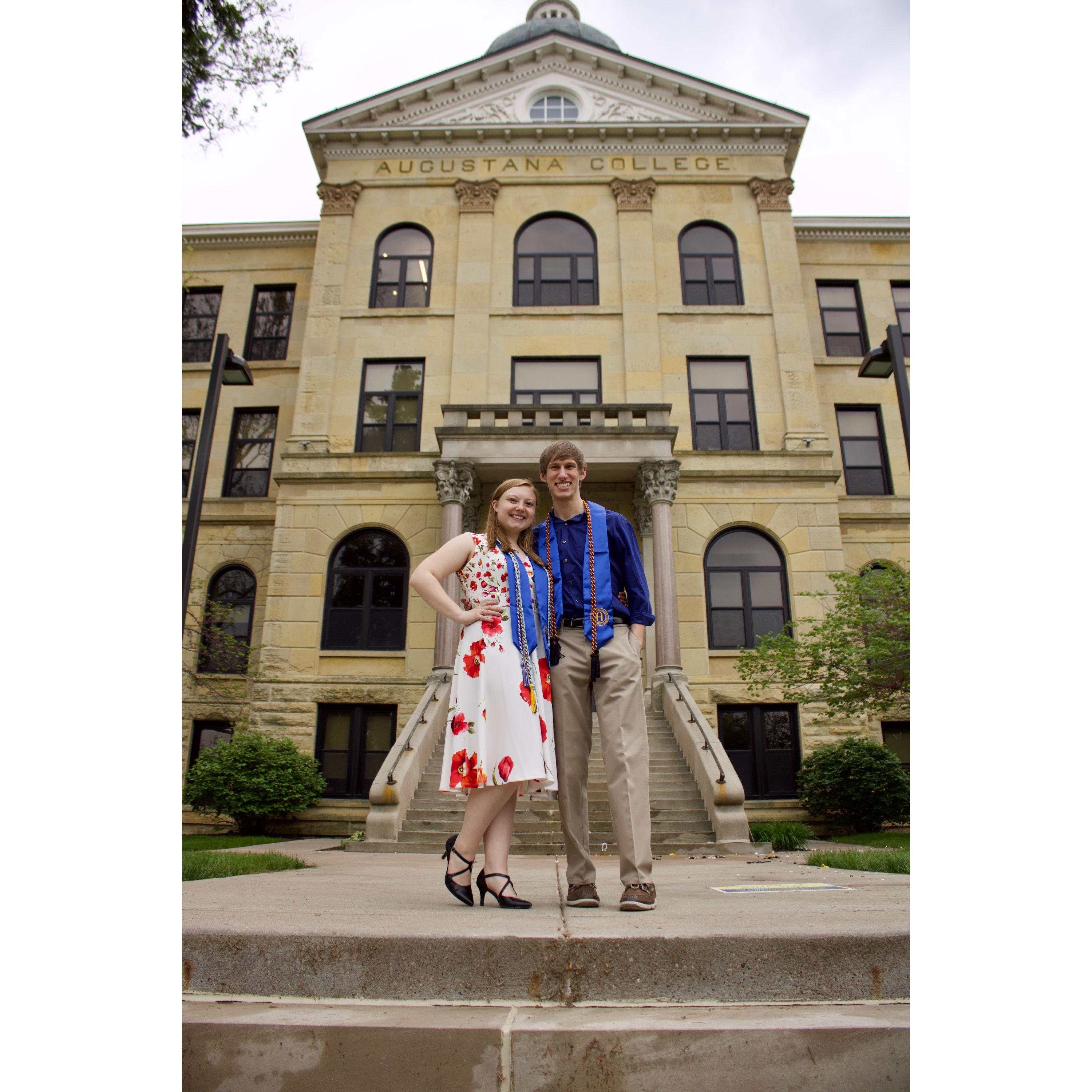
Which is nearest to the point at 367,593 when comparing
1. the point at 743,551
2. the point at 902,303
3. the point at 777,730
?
the point at 743,551

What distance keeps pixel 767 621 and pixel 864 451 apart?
6.95 meters

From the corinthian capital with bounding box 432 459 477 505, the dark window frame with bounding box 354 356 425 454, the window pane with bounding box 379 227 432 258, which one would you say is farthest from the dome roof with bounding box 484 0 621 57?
the corinthian capital with bounding box 432 459 477 505

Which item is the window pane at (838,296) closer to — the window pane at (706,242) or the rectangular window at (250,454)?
the window pane at (706,242)

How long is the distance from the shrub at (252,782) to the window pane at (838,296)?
19.2 meters

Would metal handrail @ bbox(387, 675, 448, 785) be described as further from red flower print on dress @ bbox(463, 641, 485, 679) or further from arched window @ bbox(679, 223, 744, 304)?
arched window @ bbox(679, 223, 744, 304)

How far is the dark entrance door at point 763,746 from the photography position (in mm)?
16875

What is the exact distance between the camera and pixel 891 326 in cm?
938

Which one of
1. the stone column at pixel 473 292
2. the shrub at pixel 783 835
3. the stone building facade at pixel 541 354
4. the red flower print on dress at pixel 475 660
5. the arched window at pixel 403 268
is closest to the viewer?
the red flower print on dress at pixel 475 660

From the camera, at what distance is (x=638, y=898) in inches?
144

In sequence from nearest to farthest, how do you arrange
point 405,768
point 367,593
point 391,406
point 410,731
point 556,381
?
point 405,768 → point 410,731 → point 367,593 → point 391,406 → point 556,381

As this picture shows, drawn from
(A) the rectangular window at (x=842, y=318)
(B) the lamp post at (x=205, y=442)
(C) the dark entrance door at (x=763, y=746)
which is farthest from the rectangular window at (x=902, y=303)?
(B) the lamp post at (x=205, y=442)

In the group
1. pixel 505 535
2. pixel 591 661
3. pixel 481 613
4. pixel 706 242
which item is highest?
pixel 706 242

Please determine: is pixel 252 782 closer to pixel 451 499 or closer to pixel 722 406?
pixel 451 499
